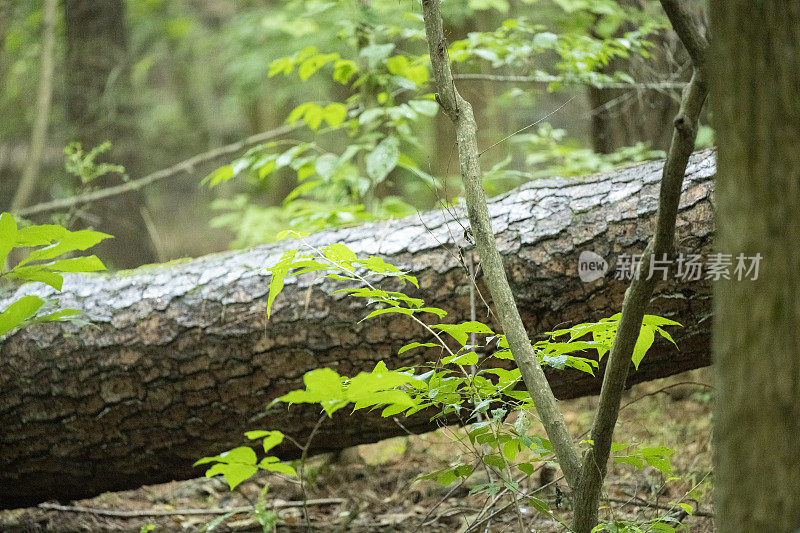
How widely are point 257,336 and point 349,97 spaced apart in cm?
410

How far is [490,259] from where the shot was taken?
1.46 m

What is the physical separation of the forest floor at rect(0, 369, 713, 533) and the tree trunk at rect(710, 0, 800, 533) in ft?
4.89

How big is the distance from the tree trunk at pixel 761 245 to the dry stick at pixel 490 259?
533 mm

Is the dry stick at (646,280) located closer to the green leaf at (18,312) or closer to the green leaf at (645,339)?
the green leaf at (645,339)

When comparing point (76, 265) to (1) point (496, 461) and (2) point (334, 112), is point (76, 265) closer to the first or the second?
(1) point (496, 461)

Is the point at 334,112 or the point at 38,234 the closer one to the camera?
the point at 38,234

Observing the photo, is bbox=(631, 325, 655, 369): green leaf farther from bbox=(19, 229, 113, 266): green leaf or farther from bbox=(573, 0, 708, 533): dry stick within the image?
bbox=(19, 229, 113, 266): green leaf

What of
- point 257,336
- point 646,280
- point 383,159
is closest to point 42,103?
point 383,159

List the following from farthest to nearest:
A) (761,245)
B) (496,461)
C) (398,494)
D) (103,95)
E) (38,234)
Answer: (103,95), (398,494), (38,234), (496,461), (761,245)

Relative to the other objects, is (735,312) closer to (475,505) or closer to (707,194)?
(707,194)

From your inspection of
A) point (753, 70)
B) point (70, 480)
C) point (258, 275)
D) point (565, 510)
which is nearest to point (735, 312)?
point (753, 70)

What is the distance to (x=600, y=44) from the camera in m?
3.10

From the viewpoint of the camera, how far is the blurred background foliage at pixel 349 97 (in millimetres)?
3162

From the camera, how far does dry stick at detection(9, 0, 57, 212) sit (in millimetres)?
5430
